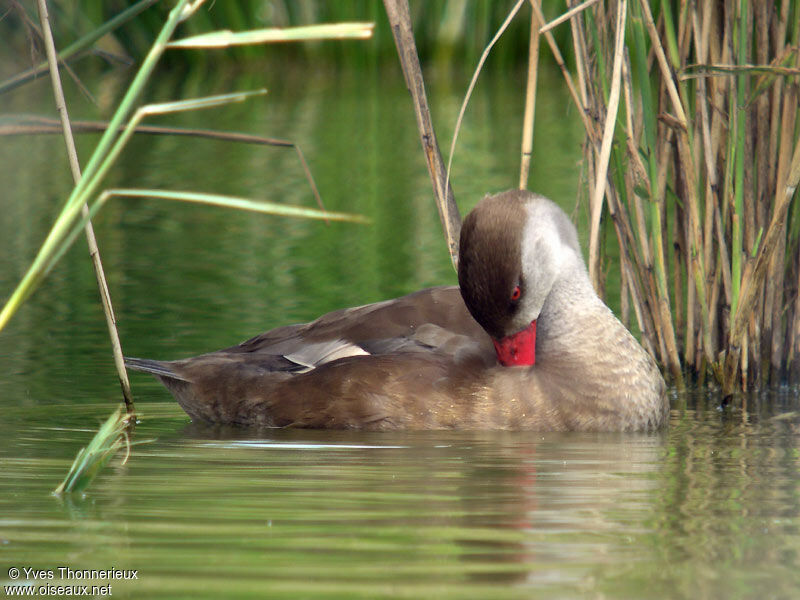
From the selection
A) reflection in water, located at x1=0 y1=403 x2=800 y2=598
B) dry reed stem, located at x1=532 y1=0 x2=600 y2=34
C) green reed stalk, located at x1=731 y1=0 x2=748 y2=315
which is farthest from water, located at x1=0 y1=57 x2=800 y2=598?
dry reed stem, located at x1=532 y1=0 x2=600 y2=34

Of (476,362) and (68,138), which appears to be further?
(476,362)

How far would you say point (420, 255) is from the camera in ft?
32.1

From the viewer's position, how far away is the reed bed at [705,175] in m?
5.57

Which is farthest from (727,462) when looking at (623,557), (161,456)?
(161,456)

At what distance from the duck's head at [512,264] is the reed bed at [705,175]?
189mm

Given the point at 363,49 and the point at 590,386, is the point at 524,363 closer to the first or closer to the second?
the point at 590,386

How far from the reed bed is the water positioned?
0.29 m

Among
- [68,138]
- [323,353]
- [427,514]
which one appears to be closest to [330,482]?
[427,514]

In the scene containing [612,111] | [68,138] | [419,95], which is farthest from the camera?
[419,95]

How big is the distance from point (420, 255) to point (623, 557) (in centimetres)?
660

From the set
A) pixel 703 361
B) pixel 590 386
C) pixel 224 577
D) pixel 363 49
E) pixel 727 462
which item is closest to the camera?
pixel 224 577

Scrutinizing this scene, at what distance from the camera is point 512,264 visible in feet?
17.4

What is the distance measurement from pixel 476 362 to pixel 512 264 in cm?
46

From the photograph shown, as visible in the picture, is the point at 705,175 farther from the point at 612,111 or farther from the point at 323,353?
the point at 323,353
